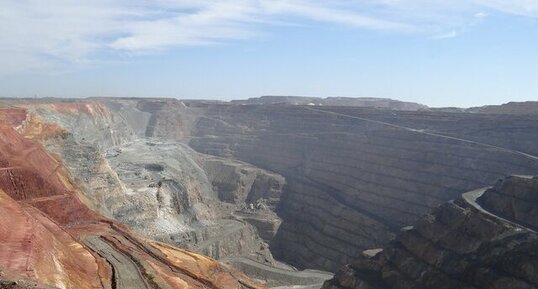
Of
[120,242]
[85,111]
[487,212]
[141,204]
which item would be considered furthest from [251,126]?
[120,242]

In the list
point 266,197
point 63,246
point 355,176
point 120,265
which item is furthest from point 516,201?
point 266,197

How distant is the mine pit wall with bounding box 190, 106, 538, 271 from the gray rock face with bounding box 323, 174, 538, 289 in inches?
832

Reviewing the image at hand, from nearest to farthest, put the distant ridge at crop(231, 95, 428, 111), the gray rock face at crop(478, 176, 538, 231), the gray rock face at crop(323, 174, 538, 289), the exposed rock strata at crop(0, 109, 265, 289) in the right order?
1. the exposed rock strata at crop(0, 109, 265, 289)
2. the gray rock face at crop(323, 174, 538, 289)
3. the gray rock face at crop(478, 176, 538, 231)
4. the distant ridge at crop(231, 95, 428, 111)

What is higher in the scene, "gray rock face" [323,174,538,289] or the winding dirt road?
the winding dirt road

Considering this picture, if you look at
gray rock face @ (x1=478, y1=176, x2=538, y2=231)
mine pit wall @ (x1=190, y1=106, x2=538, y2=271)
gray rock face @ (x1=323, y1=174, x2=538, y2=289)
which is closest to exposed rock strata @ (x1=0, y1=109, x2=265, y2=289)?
gray rock face @ (x1=323, y1=174, x2=538, y2=289)

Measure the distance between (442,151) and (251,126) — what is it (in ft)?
145

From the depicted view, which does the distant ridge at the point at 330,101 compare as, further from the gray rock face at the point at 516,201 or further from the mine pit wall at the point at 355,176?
the gray rock face at the point at 516,201

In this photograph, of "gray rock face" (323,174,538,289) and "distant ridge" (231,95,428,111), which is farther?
"distant ridge" (231,95,428,111)

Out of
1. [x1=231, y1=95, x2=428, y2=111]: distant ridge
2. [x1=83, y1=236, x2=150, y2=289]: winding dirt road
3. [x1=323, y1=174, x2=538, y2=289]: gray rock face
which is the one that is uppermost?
[x1=231, y1=95, x2=428, y2=111]: distant ridge

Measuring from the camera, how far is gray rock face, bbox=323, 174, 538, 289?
30.4 metres

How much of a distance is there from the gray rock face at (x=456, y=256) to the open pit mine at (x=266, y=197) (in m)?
0.10

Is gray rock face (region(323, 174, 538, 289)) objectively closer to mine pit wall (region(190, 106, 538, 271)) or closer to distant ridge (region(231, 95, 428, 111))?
mine pit wall (region(190, 106, 538, 271))

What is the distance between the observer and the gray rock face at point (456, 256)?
3042 cm

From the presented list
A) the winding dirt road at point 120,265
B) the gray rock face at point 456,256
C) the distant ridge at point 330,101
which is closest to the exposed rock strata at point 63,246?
the winding dirt road at point 120,265
